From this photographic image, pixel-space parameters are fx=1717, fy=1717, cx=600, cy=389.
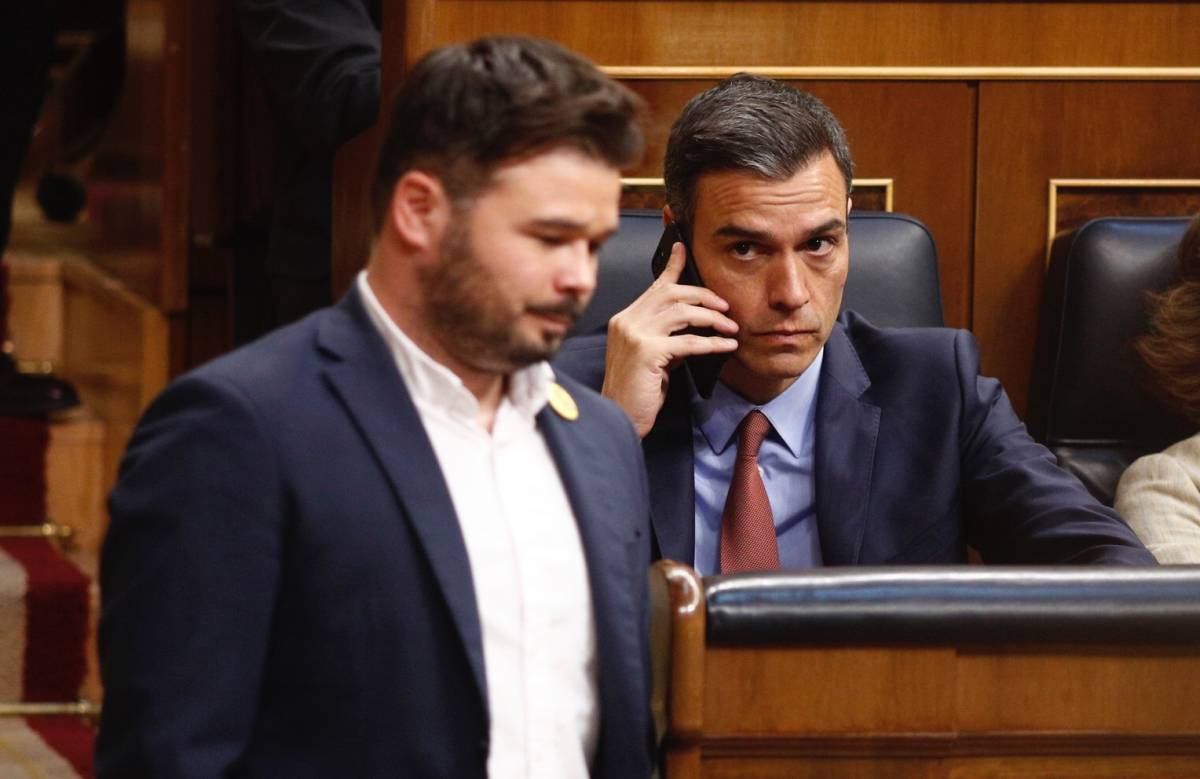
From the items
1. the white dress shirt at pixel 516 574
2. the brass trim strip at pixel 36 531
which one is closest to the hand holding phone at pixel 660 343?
the white dress shirt at pixel 516 574

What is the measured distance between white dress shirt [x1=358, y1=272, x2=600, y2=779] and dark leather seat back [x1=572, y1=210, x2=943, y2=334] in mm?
916

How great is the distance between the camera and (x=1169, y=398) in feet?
6.51

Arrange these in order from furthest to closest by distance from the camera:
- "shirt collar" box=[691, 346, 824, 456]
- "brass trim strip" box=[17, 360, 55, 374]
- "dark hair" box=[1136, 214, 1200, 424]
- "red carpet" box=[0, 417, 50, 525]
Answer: "brass trim strip" box=[17, 360, 55, 374], "red carpet" box=[0, 417, 50, 525], "dark hair" box=[1136, 214, 1200, 424], "shirt collar" box=[691, 346, 824, 456]

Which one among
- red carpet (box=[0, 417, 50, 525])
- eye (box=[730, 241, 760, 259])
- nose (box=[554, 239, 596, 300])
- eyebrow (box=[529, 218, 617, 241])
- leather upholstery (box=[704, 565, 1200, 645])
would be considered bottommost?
red carpet (box=[0, 417, 50, 525])

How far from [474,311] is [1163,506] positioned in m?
1.14

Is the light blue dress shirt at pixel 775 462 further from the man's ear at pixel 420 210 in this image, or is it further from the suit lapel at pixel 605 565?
the man's ear at pixel 420 210

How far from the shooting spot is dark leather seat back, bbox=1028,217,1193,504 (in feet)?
6.61

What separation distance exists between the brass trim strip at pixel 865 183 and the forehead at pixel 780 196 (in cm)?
46

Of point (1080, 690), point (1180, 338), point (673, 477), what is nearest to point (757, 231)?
point (673, 477)

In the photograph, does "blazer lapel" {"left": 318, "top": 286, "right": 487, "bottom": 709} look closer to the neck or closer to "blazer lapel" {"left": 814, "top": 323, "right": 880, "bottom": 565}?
the neck

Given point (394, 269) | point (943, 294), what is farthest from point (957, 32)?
point (394, 269)

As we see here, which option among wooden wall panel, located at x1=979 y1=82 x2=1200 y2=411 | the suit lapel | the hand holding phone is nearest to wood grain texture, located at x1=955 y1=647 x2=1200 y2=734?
the suit lapel

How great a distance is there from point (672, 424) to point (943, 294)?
2.05ft

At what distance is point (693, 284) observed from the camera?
1.76 meters
